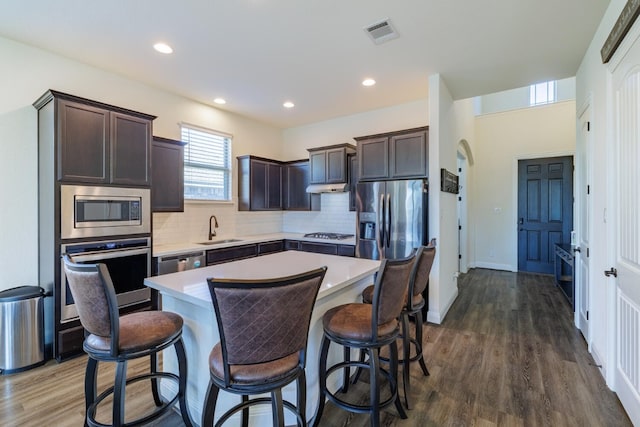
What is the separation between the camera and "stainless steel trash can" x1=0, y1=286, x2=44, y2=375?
8.08 ft

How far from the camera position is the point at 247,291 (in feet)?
→ 3.76

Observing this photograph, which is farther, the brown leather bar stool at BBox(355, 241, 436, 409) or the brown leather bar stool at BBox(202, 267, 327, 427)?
the brown leather bar stool at BBox(355, 241, 436, 409)

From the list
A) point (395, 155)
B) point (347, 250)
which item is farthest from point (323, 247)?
point (395, 155)

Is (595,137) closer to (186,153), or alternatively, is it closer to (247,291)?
(247,291)

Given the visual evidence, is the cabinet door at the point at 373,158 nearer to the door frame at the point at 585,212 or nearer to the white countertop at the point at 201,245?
the white countertop at the point at 201,245

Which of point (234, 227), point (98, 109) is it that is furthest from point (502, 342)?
point (98, 109)

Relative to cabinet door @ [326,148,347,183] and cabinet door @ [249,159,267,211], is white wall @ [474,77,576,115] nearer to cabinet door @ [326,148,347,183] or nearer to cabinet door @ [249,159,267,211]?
cabinet door @ [326,148,347,183]

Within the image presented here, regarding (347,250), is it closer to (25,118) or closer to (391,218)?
(391,218)

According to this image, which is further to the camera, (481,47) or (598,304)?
(481,47)

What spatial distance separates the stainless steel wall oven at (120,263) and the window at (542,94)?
738 centimetres

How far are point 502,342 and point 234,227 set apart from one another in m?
4.04

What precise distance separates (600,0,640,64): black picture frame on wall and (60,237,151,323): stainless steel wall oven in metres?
4.21

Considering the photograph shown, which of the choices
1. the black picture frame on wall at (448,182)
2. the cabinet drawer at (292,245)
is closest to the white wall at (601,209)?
the black picture frame on wall at (448,182)

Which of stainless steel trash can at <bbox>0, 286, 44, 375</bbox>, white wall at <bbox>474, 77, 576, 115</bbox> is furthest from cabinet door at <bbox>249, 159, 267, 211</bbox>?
white wall at <bbox>474, 77, 576, 115</bbox>
